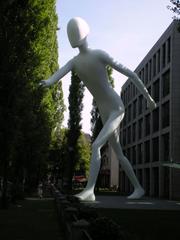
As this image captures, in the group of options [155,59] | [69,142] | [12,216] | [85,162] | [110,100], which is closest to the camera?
[110,100]

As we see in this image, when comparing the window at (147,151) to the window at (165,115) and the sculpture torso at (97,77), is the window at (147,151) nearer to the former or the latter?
the window at (165,115)

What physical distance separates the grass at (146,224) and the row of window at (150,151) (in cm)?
2730

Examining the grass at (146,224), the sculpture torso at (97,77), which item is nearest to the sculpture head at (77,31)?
the sculpture torso at (97,77)

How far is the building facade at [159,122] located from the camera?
134ft

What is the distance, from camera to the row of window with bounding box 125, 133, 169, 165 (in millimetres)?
44406

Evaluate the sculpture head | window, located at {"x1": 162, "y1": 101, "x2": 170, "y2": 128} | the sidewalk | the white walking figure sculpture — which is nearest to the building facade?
window, located at {"x1": 162, "y1": 101, "x2": 170, "y2": 128}

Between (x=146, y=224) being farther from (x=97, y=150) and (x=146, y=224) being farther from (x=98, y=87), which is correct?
(x=98, y=87)

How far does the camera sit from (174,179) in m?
40.5

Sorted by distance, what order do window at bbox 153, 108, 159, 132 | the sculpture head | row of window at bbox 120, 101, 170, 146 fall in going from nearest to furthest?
the sculpture head < row of window at bbox 120, 101, 170, 146 < window at bbox 153, 108, 159, 132

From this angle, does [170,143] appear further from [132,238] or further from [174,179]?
[132,238]

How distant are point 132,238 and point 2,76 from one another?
12.8 m

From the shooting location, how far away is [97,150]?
31.2 feet

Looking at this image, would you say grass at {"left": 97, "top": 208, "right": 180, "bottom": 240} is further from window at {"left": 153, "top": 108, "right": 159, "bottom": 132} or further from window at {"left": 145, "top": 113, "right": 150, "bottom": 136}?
window at {"left": 145, "top": 113, "right": 150, "bottom": 136}

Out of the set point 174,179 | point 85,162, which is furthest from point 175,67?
point 85,162
